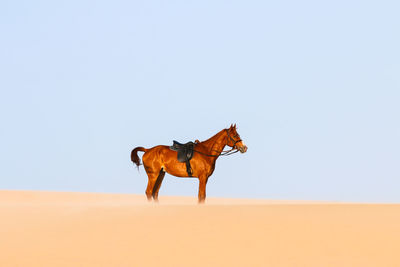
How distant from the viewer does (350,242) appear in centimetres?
1030

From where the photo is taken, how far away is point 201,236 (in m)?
10.7

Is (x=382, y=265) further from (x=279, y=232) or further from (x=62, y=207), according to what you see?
(x=62, y=207)

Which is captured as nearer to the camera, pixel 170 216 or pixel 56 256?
pixel 56 256

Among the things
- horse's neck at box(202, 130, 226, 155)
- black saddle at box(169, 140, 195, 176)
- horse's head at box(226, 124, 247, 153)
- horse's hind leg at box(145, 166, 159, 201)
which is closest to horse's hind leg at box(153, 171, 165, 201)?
horse's hind leg at box(145, 166, 159, 201)

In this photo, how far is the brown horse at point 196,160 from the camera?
16781mm

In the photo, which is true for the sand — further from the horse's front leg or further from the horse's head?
the horse's head

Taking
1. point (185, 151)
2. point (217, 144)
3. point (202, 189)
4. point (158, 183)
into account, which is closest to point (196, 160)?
point (185, 151)

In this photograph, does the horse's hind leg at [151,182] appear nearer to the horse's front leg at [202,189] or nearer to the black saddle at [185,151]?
the black saddle at [185,151]

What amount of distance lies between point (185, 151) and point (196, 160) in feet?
1.61

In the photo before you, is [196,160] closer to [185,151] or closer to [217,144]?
[185,151]

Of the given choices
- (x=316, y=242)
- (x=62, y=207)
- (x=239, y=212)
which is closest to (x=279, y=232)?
(x=316, y=242)

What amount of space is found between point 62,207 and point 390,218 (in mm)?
8151

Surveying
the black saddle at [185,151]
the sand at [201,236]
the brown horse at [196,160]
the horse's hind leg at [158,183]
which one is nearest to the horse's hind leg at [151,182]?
the brown horse at [196,160]

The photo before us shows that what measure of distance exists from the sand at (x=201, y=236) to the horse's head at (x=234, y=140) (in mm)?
3527
